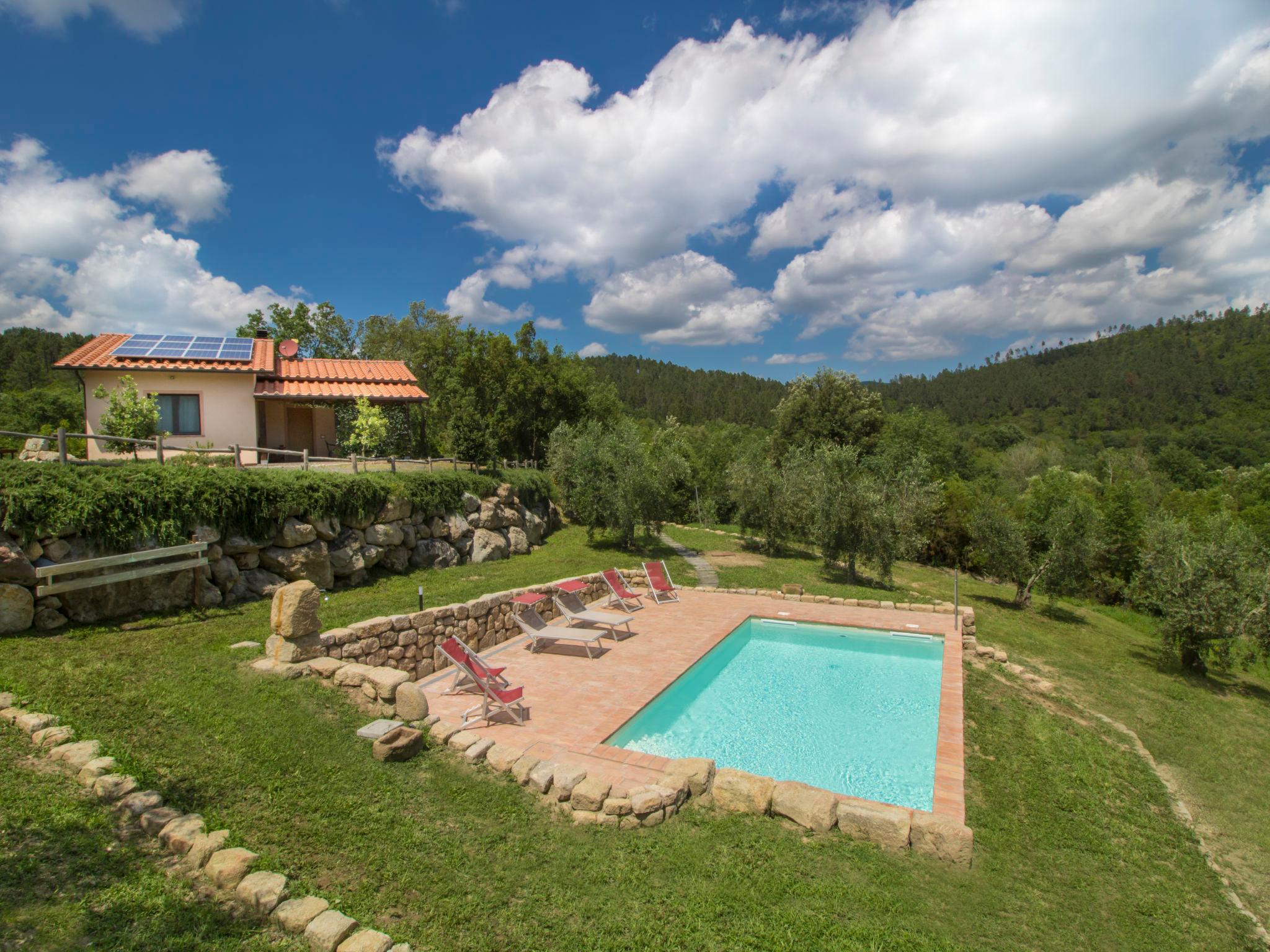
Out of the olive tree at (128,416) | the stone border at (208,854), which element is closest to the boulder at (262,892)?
the stone border at (208,854)

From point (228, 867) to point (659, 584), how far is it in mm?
11838

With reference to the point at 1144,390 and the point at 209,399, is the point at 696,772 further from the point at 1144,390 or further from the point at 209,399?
the point at 1144,390

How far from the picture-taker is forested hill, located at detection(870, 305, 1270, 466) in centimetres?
7275

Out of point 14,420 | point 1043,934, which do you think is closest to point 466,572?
point 1043,934

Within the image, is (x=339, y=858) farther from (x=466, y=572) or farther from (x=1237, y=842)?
(x=466, y=572)

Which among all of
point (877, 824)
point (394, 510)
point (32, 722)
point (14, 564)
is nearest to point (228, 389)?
point (394, 510)

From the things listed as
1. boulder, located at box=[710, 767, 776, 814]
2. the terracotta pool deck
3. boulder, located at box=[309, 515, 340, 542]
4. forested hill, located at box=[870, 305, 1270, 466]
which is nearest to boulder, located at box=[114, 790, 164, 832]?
the terracotta pool deck

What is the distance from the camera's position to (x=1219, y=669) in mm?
14305

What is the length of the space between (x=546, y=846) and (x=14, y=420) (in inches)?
1816

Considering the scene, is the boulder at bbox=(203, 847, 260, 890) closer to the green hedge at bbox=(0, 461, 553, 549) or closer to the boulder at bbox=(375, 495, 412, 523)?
the green hedge at bbox=(0, 461, 553, 549)

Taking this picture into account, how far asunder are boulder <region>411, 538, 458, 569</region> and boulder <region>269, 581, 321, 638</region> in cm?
713

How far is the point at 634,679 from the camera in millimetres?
9398

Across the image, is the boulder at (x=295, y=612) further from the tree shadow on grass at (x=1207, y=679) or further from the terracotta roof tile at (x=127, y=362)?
the tree shadow on grass at (x=1207, y=679)

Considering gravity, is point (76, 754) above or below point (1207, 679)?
above
